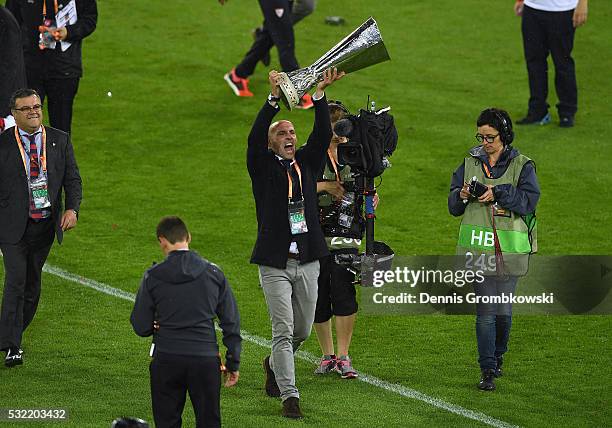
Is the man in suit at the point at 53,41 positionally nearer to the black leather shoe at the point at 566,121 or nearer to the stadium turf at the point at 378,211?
the stadium turf at the point at 378,211

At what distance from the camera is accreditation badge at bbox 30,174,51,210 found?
10273 millimetres

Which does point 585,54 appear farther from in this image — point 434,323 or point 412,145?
point 434,323

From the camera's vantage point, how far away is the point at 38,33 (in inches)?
537

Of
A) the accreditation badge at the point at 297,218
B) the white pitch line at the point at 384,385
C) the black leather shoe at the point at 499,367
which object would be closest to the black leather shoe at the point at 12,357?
the white pitch line at the point at 384,385

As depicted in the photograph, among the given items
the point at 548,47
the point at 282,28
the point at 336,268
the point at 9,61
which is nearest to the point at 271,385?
the point at 336,268

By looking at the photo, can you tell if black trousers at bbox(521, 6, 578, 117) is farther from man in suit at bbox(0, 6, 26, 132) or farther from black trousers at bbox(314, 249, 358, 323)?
black trousers at bbox(314, 249, 358, 323)

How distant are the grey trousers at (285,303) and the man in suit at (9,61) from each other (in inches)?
146

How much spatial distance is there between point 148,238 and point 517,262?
492 centimetres

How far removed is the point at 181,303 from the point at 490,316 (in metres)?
3.06

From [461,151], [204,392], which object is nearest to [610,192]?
[461,151]

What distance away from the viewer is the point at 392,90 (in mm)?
18438

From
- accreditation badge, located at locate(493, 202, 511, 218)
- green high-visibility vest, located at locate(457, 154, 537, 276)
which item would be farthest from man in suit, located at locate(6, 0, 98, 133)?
accreditation badge, located at locate(493, 202, 511, 218)

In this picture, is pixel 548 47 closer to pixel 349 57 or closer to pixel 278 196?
pixel 349 57

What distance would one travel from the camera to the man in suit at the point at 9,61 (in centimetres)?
1188
